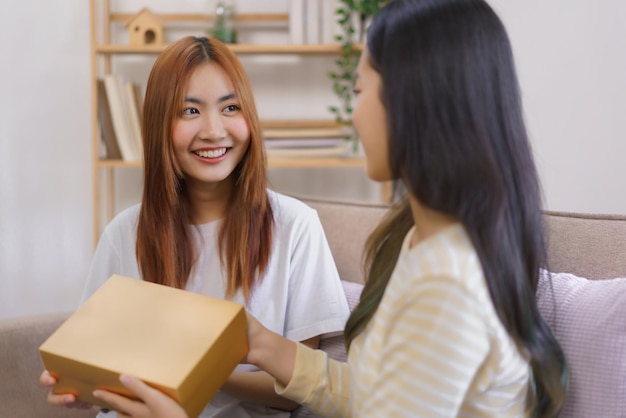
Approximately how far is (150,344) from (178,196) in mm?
464

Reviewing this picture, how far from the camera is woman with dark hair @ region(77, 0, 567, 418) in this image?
2.63 ft

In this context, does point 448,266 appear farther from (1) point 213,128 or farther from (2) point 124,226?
(2) point 124,226

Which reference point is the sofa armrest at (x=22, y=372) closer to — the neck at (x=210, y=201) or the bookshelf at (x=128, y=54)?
the neck at (x=210, y=201)

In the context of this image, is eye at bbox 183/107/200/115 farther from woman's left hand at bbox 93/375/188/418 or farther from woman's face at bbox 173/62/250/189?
woman's left hand at bbox 93/375/188/418

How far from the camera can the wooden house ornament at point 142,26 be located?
251cm

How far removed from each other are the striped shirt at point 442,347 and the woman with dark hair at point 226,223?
0.48 metres

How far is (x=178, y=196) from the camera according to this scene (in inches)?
56.6

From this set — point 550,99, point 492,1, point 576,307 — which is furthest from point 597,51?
point 576,307

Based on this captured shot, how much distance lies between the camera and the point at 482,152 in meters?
Answer: 0.81

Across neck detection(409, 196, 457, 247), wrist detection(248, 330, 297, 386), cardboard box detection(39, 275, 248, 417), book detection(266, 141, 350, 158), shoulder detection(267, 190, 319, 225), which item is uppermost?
neck detection(409, 196, 457, 247)

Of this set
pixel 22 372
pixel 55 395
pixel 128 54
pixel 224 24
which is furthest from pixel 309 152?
pixel 55 395

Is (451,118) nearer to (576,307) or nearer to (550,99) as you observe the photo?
(576,307)

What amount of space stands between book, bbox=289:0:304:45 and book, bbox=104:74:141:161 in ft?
1.96

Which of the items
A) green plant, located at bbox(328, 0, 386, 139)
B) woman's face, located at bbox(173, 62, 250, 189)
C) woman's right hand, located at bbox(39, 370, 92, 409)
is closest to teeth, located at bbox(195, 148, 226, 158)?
woman's face, located at bbox(173, 62, 250, 189)
